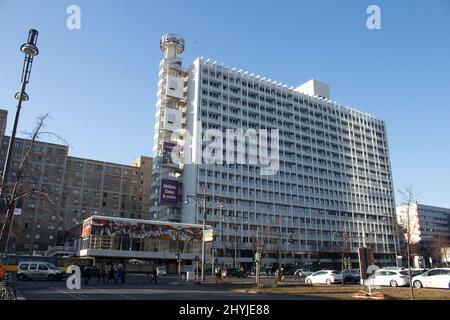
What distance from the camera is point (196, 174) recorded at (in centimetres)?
8581

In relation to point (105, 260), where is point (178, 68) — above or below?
above

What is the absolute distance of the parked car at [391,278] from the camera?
29.2m

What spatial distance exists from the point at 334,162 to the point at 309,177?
41.5 ft

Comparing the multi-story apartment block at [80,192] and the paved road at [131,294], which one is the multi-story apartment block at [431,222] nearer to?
the multi-story apartment block at [80,192]

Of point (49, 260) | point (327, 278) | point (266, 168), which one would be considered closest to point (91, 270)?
point (49, 260)

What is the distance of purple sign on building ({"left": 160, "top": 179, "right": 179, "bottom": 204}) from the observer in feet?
278

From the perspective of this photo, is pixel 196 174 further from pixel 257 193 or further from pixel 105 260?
pixel 105 260

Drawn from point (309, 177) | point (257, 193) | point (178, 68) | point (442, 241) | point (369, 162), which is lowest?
point (442, 241)

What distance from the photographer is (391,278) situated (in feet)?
98.2

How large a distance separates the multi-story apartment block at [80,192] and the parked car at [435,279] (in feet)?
309

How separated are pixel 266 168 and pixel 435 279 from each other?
7379cm

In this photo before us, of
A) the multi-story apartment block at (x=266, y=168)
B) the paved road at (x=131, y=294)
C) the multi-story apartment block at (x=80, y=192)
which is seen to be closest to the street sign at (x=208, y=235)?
the paved road at (x=131, y=294)

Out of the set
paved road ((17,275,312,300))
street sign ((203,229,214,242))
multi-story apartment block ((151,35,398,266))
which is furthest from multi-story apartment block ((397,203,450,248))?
paved road ((17,275,312,300))
